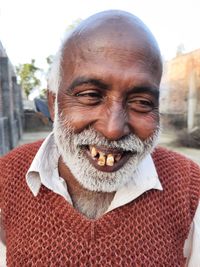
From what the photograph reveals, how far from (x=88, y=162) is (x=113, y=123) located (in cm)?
23

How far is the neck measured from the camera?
146 cm

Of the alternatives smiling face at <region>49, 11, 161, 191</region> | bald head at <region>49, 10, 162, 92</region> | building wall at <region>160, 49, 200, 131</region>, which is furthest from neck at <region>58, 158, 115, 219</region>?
building wall at <region>160, 49, 200, 131</region>

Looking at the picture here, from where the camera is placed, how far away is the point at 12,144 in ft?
35.5

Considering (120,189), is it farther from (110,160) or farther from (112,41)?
(112,41)

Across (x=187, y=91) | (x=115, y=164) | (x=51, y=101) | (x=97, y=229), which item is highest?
(x=51, y=101)

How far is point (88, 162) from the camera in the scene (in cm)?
135

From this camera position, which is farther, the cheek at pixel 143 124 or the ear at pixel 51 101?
the ear at pixel 51 101

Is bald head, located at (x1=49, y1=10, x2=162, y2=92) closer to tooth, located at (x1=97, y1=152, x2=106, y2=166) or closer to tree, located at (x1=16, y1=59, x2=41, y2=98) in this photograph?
tooth, located at (x1=97, y1=152, x2=106, y2=166)

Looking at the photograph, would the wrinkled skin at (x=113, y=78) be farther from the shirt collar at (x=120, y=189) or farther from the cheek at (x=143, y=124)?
the shirt collar at (x=120, y=189)

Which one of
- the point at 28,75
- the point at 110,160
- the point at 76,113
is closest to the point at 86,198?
the point at 110,160

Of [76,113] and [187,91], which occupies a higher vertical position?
[76,113]

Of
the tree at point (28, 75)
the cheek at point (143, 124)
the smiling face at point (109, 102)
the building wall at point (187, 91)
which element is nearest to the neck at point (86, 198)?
the smiling face at point (109, 102)

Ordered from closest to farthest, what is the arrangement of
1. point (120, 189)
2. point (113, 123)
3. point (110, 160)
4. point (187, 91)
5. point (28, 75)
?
point (113, 123)
point (110, 160)
point (120, 189)
point (187, 91)
point (28, 75)

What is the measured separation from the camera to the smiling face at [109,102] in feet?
4.11
